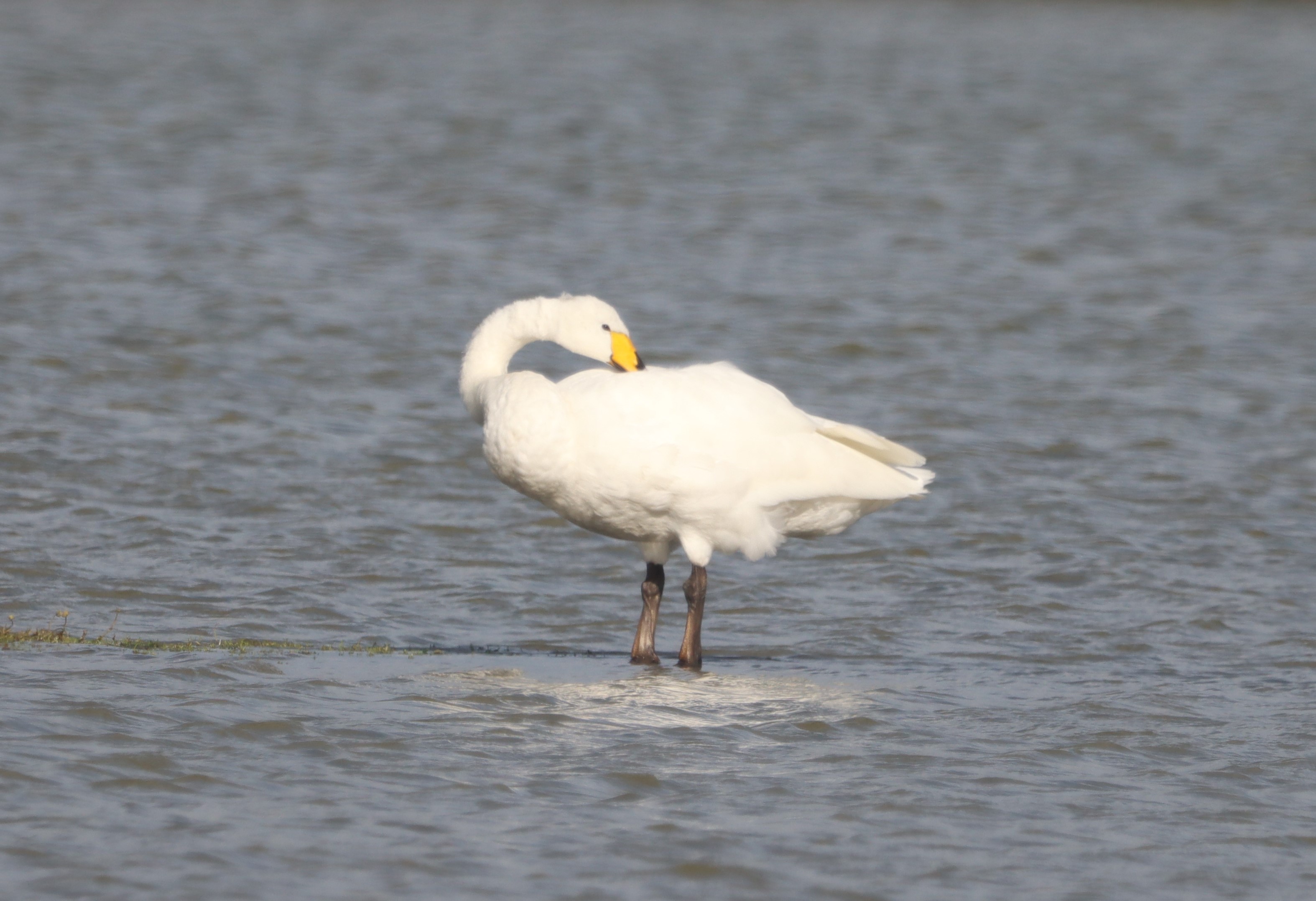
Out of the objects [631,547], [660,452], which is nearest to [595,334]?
[660,452]

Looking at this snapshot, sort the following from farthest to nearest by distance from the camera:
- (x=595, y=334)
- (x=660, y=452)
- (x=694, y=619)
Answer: (x=595, y=334) < (x=694, y=619) < (x=660, y=452)

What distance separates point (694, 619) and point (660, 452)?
770mm

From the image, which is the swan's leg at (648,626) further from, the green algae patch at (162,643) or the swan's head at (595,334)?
the swan's head at (595,334)

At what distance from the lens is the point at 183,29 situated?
30.6 meters

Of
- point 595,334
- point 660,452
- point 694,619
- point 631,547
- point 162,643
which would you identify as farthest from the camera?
point 631,547

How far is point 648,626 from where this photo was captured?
7.41 metres

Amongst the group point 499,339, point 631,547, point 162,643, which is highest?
point 499,339

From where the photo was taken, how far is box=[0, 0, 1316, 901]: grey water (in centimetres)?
509

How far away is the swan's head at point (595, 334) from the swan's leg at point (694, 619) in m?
0.89

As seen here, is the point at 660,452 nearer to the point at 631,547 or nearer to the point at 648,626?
the point at 648,626

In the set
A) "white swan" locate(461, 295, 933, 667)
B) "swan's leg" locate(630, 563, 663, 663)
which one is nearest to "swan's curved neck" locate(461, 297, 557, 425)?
"white swan" locate(461, 295, 933, 667)

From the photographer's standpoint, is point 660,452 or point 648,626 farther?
point 648,626

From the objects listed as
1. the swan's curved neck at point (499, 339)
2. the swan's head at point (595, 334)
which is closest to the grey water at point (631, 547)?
the swan's curved neck at point (499, 339)

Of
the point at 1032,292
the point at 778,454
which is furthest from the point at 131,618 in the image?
the point at 1032,292
